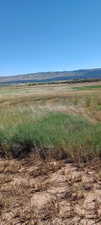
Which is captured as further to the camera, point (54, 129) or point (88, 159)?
point (54, 129)

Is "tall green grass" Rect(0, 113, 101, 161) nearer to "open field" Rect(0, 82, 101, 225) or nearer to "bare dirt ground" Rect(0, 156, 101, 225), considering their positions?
"open field" Rect(0, 82, 101, 225)

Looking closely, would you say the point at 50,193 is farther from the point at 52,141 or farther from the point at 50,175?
the point at 52,141

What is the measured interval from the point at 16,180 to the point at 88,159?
1.61 m

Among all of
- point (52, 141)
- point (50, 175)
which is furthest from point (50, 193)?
point (52, 141)

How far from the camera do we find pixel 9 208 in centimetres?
396

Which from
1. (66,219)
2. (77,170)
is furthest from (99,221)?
(77,170)

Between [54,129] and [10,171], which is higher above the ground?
[54,129]

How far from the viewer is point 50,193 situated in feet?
14.3

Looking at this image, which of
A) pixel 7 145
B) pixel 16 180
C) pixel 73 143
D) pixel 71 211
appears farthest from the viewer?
pixel 7 145

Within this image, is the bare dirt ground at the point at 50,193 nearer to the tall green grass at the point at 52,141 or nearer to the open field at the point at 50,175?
the open field at the point at 50,175

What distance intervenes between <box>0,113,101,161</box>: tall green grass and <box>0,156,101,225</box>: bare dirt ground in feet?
1.19

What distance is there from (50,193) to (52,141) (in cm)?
240

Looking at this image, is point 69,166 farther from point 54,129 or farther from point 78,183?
point 54,129

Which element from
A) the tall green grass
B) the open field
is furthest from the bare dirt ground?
the tall green grass
